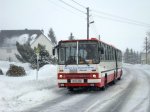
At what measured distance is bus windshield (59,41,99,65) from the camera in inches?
880

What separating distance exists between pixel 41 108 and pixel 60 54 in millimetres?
7591

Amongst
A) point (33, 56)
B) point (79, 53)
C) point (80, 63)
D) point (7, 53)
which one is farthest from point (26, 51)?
point (80, 63)

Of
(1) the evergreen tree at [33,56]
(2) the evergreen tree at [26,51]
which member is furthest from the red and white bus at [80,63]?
(2) the evergreen tree at [26,51]

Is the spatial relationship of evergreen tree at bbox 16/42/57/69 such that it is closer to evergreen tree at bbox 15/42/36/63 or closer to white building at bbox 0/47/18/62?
evergreen tree at bbox 15/42/36/63

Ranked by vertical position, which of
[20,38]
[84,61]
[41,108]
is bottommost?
[41,108]

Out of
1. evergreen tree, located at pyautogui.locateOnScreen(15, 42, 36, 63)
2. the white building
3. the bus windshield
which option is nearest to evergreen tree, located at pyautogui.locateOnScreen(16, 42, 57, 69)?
evergreen tree, located at pyautogui.locateOnScreen(15, 42, 36, 63)

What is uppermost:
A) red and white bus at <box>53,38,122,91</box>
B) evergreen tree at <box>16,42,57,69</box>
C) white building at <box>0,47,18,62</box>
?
white building at <box>0,47,18,62</box>

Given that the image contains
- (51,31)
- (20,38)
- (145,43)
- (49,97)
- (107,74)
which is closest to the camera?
(49,97)

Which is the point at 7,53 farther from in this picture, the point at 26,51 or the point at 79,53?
the point at 79,53

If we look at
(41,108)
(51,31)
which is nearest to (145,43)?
(51,31)

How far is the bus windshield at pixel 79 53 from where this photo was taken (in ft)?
73.3

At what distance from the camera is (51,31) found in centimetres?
14888

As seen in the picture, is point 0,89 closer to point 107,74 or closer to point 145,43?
point 107,74

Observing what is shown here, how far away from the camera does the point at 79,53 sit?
22422 millimetres
